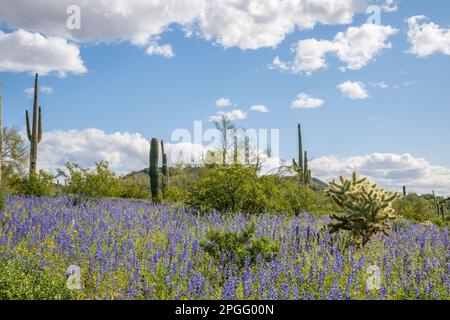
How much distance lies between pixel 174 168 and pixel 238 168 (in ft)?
87.3

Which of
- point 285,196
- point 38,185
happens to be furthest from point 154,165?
point 285,196

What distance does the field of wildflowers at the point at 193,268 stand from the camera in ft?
16.4

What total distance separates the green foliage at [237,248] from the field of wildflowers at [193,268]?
5.0 inches

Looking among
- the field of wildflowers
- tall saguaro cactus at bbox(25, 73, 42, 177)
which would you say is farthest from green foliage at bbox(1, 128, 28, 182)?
the field of wildflowers

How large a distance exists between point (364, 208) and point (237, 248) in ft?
7.21

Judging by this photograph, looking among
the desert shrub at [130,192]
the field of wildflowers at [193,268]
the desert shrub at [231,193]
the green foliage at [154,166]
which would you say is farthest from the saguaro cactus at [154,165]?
the field of wildflowers at [193,268]

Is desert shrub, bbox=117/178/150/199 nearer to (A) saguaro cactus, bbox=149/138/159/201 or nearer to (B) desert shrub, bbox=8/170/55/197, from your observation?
(A) saguaro cactus, bbox=149/138/159/201

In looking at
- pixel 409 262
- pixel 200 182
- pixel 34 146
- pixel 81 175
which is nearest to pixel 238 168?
pixel 200 182

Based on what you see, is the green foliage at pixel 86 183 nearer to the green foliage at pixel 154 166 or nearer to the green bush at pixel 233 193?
the green bush at pixel 233 193

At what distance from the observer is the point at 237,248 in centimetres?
648

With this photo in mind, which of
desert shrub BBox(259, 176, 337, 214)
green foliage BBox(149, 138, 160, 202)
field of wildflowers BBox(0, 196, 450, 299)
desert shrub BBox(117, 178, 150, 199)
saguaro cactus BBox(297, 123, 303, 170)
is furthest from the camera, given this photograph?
saguaro cactus BBox(297, 123, 303, 170)

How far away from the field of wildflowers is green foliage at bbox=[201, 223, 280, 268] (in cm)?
13

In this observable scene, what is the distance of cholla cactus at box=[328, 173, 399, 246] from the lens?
734 centimetres
